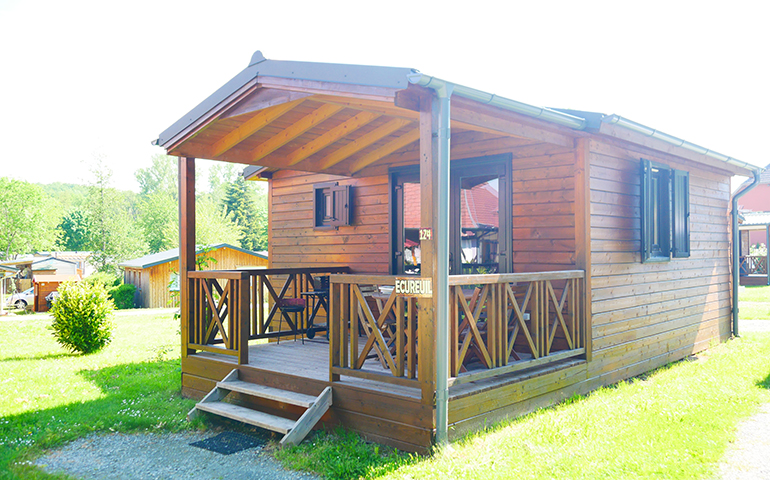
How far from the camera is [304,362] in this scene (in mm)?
5504

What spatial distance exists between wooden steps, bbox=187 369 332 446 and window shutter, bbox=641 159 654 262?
13.7ft

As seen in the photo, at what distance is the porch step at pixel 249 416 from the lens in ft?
14.3

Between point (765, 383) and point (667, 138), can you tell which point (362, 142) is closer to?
point (667, 138)

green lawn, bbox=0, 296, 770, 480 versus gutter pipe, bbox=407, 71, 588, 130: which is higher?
gutter pipe, bbox=407, 71, 588, 130

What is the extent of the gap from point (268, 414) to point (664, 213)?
5.27 metres

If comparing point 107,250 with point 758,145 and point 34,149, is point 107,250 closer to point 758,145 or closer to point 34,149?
point 34,149

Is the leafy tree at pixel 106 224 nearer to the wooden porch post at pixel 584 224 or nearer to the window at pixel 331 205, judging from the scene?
the window at pixel 331 205

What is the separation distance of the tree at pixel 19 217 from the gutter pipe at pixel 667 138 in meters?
48.7

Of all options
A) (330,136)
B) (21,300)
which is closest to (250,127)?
(330,136)

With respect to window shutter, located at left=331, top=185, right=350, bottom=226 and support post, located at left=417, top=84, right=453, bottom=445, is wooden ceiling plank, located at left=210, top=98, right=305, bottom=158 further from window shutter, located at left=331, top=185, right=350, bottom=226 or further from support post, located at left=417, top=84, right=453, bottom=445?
window shutter, located at left=331, top=185, right=350, bottom=226

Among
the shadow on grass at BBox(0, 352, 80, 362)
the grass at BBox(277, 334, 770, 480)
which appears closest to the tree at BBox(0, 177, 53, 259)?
the shadow on grass at BBox(0, 352, 80, 362)

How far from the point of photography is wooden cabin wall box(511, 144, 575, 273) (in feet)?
18.8

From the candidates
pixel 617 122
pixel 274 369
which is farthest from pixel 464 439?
pixel 617 122

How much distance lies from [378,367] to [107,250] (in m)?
36.3
